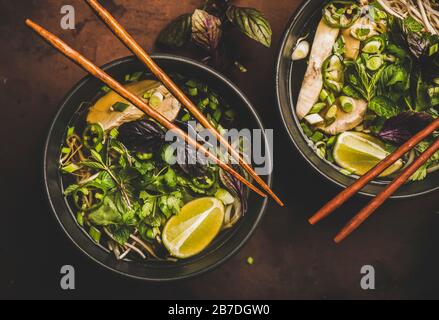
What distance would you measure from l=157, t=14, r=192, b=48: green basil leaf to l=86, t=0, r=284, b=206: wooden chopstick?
8.8 inches

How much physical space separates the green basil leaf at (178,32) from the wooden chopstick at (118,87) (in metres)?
0.29

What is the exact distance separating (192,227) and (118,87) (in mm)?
429

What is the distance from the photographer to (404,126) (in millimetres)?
1183

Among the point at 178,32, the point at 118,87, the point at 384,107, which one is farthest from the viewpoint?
the point at 178,32

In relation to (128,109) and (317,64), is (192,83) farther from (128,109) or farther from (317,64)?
(317,64)

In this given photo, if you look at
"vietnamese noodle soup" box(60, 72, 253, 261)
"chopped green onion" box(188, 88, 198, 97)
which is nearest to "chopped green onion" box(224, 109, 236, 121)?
"vietnamese noodle soup" box(60, 72, 253, 261)

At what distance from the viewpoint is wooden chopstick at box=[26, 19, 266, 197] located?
1.02 meters

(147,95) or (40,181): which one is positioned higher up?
(147,95)

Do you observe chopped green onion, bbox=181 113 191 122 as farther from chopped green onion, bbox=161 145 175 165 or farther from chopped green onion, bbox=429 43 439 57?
chopped green onion, bbox=429 43 439 57

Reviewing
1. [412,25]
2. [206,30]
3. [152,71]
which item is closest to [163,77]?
[152,71]

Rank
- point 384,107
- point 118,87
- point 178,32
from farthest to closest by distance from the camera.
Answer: point 178,32 → point 384,107 → point 118,87

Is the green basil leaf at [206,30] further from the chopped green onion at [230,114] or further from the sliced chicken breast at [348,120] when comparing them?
the sliced chicken breast at [348,120]

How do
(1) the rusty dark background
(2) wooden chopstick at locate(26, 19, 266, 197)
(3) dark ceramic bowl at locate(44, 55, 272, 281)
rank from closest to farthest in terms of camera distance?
1. (2) wooden chopstick at locate(26, 19, 266, 197)
2. (3) dark ceramic bowl at locate(44, 55, 272, 281)
3. (1) the rusty dark background
